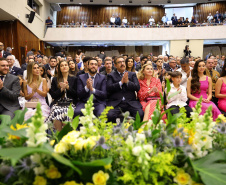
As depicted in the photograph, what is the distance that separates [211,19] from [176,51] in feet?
11.3

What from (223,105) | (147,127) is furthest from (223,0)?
(147,127)

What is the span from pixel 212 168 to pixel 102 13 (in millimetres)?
17462

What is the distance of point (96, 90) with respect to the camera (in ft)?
Answer: 10.5

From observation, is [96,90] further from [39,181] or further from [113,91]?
[39,181]

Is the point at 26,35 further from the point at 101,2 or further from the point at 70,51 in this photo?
the point at 101,2

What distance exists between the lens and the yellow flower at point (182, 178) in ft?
2.45

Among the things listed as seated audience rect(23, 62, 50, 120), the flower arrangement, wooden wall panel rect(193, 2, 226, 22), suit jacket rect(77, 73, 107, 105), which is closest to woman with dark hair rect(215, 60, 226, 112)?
suit jacket rect(77, 73, 107, 105)

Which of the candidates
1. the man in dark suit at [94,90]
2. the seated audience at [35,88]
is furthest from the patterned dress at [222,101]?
the seated audience at [35,88]

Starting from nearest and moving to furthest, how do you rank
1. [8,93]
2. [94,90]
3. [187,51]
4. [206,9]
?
1. [8,93]
2. [94,90]
3. [187,51]
4. [206,9]

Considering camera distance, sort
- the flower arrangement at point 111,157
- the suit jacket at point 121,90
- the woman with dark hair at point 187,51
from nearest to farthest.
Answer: the flower arrangement at point 111,157 < the suit jacket at point 121,90 < the woman with dark hair at point 187,51

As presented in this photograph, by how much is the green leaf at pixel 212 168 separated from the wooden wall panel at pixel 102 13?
17147 millimetres

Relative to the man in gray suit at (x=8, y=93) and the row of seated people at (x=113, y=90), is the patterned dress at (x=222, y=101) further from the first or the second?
the man in gray suit at (x=8, y=93)

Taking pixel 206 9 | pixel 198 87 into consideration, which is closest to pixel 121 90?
pixel 198 87

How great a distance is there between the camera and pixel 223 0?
1600cm
